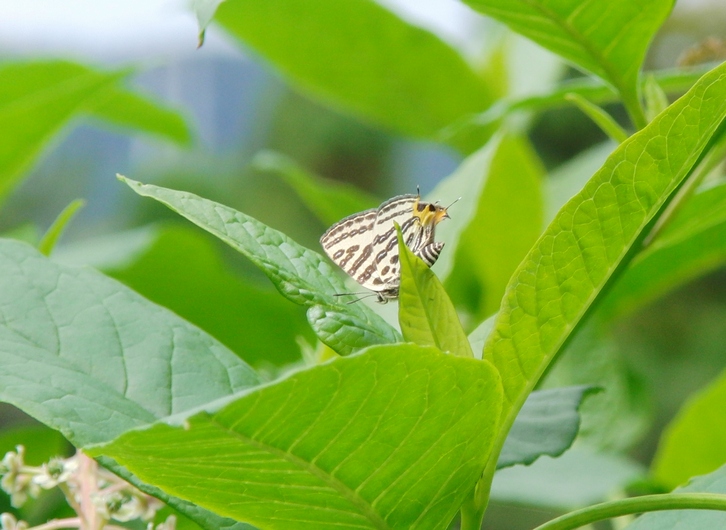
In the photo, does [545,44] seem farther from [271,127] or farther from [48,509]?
[271,127]

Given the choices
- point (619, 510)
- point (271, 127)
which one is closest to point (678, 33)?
point (271, 127)

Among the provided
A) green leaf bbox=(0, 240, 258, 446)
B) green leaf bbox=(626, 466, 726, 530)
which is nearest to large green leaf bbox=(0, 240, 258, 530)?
green leaf bbox=(0, 240, 258, 446)

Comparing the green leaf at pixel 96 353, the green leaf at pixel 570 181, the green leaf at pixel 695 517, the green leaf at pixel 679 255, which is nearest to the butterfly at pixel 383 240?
the green leaf at pixel 96 353

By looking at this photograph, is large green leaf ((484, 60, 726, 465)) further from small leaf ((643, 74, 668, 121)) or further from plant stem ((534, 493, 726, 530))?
small leaf ((643, 74, 668, 121))

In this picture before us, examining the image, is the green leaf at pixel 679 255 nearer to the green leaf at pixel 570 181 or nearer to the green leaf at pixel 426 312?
the green leaf at pixel 570 181

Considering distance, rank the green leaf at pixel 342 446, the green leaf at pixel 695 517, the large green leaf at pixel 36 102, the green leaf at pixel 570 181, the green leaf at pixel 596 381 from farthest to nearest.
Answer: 1. the green leaf at pixel 570 181
2. the green leaf at pixel 596 381
3. the large green leaf at pixel 36 102
4. the green leaf at pixel 695 517
5. the green leaf at pixel 342 446

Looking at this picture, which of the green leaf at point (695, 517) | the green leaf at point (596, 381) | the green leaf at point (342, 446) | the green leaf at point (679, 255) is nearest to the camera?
the green leaf at point (342, 446)

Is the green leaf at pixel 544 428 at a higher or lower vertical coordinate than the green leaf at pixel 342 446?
higher
